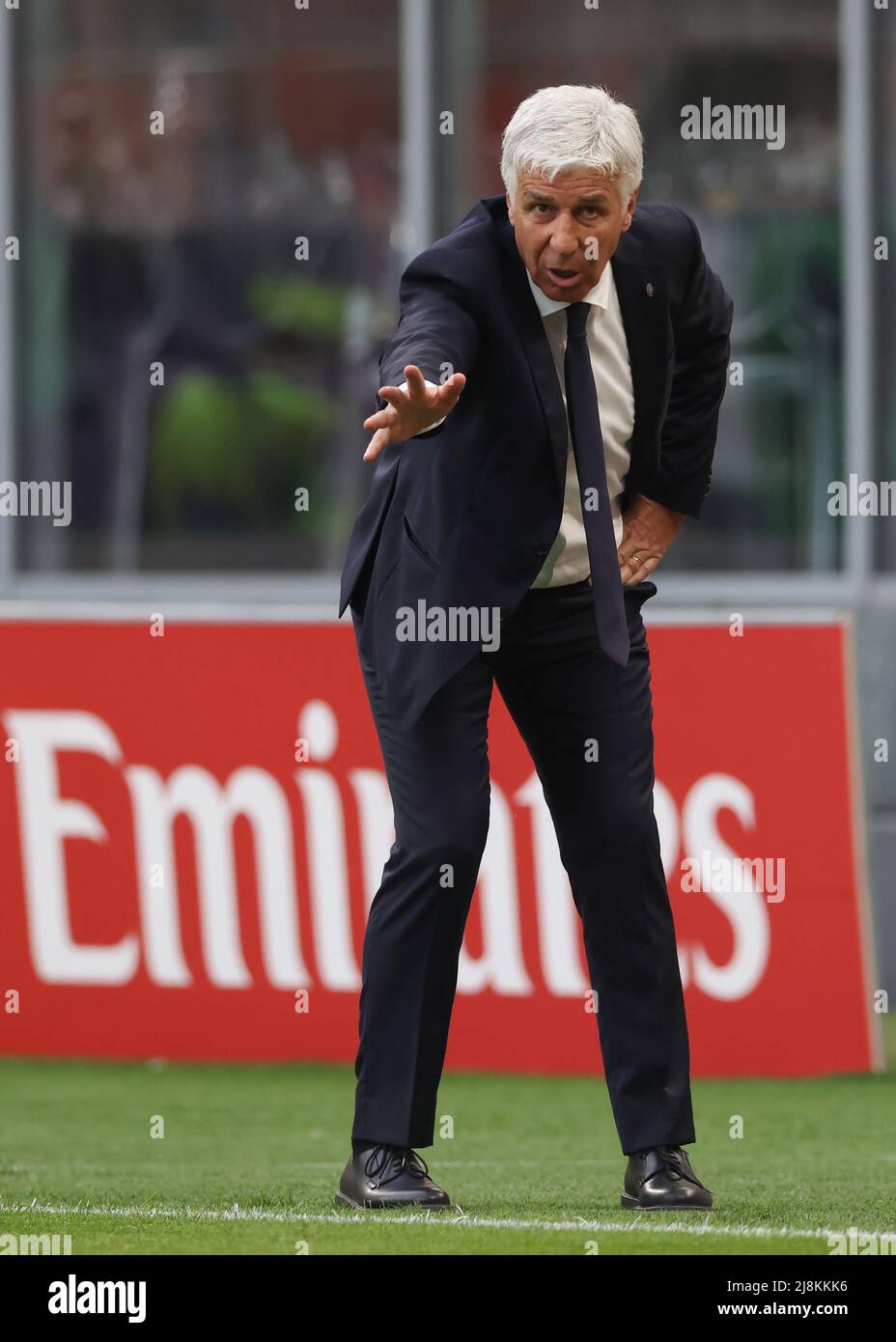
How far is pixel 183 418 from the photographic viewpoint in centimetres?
946

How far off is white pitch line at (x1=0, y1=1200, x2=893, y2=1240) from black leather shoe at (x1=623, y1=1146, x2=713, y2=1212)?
0.24 feet

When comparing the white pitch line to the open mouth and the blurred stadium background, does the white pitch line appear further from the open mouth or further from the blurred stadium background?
the blurred stadium background

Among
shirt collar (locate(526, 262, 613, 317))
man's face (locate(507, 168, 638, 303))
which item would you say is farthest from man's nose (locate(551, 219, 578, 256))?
shirt collar (locate(526, 262, 613, 317))

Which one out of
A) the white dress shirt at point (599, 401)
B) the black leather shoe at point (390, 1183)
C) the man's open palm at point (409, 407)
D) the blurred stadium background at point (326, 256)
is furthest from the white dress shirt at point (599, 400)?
the blurred stadium background at point (326, 256)

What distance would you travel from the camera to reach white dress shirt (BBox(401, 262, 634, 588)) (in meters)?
3.98

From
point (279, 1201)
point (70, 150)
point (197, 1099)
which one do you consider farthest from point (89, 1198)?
point (70, 150)

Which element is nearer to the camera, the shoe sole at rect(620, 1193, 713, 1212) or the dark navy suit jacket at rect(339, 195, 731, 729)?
the dark navy suit jacket at rect(339, 195, 731, 729)

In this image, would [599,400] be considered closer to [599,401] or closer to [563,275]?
[599,401]

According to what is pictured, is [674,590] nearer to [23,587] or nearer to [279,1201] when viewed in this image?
[23,587]

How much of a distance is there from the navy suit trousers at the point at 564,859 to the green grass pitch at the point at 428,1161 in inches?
8.8
